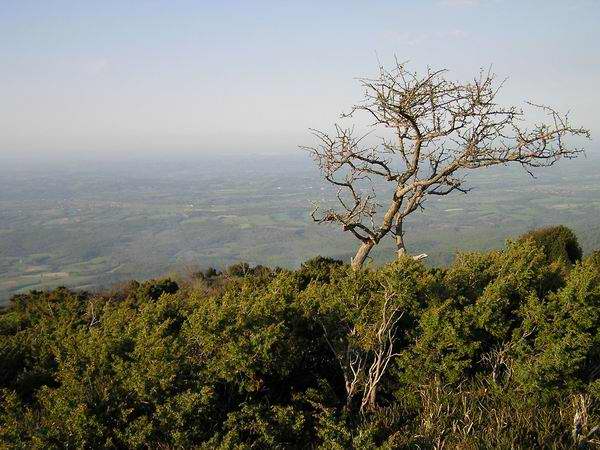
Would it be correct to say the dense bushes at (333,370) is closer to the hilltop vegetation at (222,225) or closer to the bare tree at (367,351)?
the bare tree at (367,351)

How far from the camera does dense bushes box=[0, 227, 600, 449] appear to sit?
435 centimetres

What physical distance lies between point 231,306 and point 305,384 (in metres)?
1.29

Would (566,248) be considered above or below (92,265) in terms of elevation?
above

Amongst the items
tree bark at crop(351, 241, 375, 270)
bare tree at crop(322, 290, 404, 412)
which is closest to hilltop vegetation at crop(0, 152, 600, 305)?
tree bark at crop(351, 241, 375, 270)

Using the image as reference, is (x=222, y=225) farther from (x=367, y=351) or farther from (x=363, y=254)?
(x=367, y=351)

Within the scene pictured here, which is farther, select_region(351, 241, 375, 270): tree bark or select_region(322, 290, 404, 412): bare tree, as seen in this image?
select_region(351, 241, 375, 270): tree bark

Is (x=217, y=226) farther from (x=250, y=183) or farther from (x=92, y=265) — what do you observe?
(x=250, y=183)

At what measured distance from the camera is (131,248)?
295ft

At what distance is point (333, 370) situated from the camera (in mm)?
6129

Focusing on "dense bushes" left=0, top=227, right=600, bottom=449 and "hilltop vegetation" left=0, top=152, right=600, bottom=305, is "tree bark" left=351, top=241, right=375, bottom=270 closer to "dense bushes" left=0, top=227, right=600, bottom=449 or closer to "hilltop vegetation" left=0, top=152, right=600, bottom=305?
"dense bushes" left=0, top=227, right=600, bottom=449

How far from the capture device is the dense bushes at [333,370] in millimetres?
4352

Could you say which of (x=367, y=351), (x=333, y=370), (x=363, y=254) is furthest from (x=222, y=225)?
(x=367, y=351)

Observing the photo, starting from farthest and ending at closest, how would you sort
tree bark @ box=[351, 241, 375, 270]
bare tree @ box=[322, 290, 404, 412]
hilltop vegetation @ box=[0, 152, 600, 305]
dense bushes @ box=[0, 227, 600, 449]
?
hilltop vegetation @ box=[0, 152, 600, 305]
tree bark @ box=[351, 241, 375, 270]
bare tree @ box=[322, 290, 404, 412]
dense bushes @ box=[0, 227, 600, 449]

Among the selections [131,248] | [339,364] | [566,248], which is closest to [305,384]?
[339,364]
